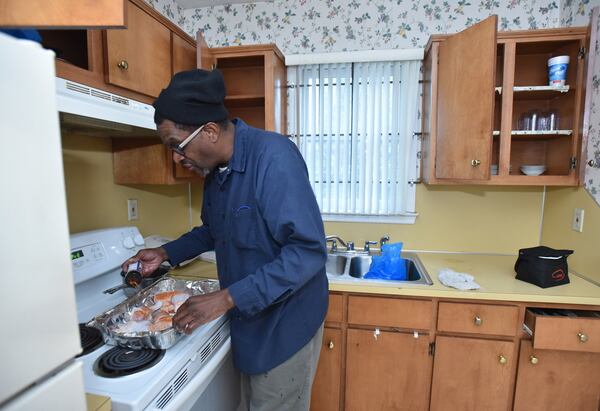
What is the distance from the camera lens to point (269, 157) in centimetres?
89

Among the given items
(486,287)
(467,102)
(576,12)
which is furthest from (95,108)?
(576,12)

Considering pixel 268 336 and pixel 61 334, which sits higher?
pixel 61 334

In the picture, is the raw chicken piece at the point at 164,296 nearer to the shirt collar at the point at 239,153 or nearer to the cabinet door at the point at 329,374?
the shirt collar at the point at 239,153

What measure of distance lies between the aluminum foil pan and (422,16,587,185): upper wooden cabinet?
1.32 meters

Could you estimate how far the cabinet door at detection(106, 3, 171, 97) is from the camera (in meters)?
1.09

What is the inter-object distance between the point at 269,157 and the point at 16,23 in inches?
22.0

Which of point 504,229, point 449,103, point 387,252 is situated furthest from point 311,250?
point 504,229

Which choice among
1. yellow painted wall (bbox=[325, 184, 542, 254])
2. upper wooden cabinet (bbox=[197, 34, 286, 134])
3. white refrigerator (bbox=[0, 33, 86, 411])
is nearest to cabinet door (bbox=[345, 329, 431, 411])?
yellow painted wall (bbox=[325, 184, 542, 254])

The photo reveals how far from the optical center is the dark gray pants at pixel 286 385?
101 cm

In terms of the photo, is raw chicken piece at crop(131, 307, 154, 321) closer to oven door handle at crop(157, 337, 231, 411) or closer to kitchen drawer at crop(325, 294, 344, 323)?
→ oven door handle at crop(157, 337, 231, 411)

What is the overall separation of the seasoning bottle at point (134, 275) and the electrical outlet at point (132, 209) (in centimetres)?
55

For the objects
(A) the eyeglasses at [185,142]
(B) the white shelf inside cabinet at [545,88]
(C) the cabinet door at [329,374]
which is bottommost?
(C) the cabinet door at [329,374]

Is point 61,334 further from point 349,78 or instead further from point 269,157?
point 349,78

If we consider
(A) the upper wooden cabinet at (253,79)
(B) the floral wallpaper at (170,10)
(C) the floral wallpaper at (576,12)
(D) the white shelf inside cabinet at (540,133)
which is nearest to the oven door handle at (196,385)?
(A) the upper wooden cabinet at (253,79)
